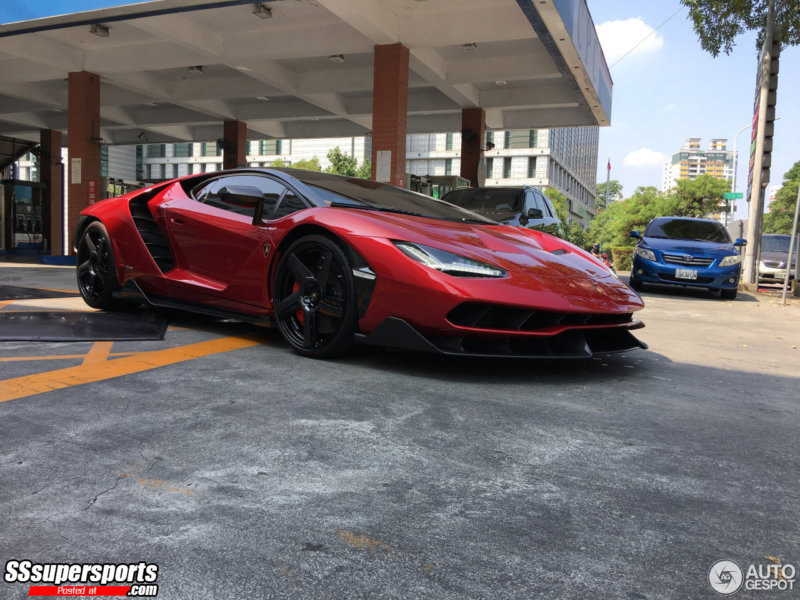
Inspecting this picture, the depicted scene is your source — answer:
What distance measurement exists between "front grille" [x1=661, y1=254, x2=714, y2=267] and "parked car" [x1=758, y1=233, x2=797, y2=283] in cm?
394

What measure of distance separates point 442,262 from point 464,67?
504 inches

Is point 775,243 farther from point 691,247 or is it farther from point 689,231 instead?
point 691,247

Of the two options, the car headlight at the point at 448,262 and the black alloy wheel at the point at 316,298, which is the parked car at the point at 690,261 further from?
the black alloy wheel at the point at 316,298

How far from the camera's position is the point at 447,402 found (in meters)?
2.77

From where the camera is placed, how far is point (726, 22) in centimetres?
1759

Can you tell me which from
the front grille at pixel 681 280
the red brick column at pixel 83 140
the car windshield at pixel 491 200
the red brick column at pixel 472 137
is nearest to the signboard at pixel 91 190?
the red brick column at pixel 83 140

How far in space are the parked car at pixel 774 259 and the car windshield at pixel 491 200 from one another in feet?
25.2

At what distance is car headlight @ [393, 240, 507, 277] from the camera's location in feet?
10.4

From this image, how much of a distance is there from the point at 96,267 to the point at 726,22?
60.5 feet

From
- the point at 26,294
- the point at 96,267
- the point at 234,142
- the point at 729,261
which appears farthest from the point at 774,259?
the point at 234,142

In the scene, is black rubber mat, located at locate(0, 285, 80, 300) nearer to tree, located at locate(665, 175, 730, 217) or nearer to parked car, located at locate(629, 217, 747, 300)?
parked car, located at locate(629, 217, 747, 300)

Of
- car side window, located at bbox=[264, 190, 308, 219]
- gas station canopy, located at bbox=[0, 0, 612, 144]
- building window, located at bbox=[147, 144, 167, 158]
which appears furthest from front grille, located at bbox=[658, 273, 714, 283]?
building window, located at bbox=[147, 144, 167, 158]

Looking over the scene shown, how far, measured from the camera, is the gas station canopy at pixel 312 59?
11.3 metres

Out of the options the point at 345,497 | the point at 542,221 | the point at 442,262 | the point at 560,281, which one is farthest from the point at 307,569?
the point at 542,221
